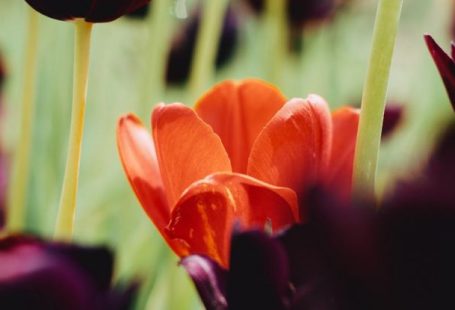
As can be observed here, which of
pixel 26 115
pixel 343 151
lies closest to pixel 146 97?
pixel 26 115

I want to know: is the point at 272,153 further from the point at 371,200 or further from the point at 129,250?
the point at 129,250

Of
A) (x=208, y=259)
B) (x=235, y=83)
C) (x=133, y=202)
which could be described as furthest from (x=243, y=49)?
(x=208, y=259)

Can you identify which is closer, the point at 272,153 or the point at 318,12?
the point at 272,153

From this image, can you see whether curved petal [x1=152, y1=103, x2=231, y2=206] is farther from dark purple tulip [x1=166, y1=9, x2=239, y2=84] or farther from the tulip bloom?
dark purple tulip [x1=166, y1=9, x2=239, y2=84]

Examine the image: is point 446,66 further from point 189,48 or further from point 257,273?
point 189,48

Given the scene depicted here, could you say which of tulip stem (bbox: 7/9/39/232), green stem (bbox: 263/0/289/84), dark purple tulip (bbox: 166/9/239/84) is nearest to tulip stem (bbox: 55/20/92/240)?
tulip stem (bbox: 7/9/39/232)
